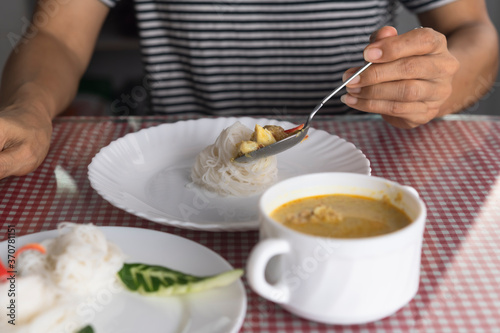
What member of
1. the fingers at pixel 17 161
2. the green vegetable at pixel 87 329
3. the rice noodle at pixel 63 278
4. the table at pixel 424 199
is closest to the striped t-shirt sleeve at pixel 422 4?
the table at pixel 424 199

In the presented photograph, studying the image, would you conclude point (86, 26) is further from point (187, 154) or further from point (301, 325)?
point (301, 325)

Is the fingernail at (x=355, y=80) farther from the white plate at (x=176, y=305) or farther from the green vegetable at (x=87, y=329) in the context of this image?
the green vegetable at (x=87, y=329)

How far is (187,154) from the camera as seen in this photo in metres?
1.23

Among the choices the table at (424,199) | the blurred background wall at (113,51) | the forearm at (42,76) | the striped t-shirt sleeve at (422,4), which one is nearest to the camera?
the table at (424,199)

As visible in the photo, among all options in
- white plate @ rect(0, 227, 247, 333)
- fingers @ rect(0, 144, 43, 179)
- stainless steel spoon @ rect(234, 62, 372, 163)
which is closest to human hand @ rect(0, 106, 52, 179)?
fingers @ rect(0, 144, 43, 179)

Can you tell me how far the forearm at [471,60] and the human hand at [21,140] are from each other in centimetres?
104

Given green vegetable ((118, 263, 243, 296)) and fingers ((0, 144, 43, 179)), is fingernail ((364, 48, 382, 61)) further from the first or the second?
fingers ((0, 144, 43, 179))

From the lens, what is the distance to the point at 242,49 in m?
1.81

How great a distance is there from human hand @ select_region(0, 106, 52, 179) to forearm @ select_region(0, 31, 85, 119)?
0.07 meters

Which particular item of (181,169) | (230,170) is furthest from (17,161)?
(230,170)

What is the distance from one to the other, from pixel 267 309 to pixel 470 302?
29 cm

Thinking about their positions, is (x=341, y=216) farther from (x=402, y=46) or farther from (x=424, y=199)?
(x=402, y=46)

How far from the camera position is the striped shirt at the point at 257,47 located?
175cm

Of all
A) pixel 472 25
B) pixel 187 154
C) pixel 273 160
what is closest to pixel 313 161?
pixel 273 160
